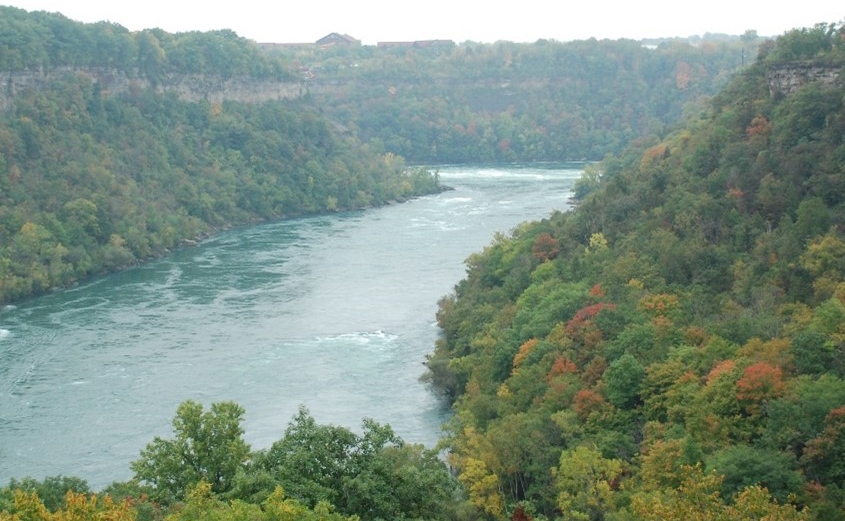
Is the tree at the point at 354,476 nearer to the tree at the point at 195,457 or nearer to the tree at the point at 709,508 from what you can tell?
the tree at the point at 195,457

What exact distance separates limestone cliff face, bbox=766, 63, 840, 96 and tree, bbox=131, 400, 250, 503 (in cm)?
2518

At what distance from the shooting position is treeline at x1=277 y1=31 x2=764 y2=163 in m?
130

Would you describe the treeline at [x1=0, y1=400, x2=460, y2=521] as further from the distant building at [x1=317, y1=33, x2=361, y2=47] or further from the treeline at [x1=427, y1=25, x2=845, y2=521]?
the distant building at [x1=317, y1=33, x2=361, y2=47]

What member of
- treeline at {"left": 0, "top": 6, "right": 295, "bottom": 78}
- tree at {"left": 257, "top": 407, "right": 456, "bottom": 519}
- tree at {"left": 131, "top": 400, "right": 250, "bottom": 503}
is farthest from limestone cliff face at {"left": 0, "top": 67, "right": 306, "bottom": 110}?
tree at {"left": 257, "top": 407, "right": 456, "bottom": 519}

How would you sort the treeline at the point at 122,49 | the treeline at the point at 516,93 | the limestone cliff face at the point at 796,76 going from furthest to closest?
the treeline at the point at 516,93, the treeline at the point at 122,49, the limestone cliff face at the point at 796,76

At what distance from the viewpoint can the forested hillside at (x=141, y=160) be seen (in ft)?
215

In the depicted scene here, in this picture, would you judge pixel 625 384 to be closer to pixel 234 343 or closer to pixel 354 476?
pixel 354 476

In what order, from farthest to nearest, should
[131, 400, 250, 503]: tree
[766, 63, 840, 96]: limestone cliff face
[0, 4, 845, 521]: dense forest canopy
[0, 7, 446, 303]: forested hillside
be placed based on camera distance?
[0, 7, 446, 303]: forested hillside < [766, 63, 840, 96]: limestone cliff face < [131, 400, 250, 503]: tree < [0, 4, 845, 521]: dense forest canopy

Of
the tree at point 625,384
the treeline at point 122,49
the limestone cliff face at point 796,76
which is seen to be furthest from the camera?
the treeline at point 122,49

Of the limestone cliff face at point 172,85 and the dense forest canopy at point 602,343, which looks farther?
the limestone cliff face at point 172,85

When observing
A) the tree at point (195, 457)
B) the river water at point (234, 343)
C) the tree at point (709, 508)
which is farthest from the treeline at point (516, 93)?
the tree at point (709, 508)

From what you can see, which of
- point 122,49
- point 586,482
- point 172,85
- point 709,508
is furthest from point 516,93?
point 709,508

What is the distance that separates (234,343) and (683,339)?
20.8 meters

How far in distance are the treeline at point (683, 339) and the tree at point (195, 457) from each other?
227 inches
